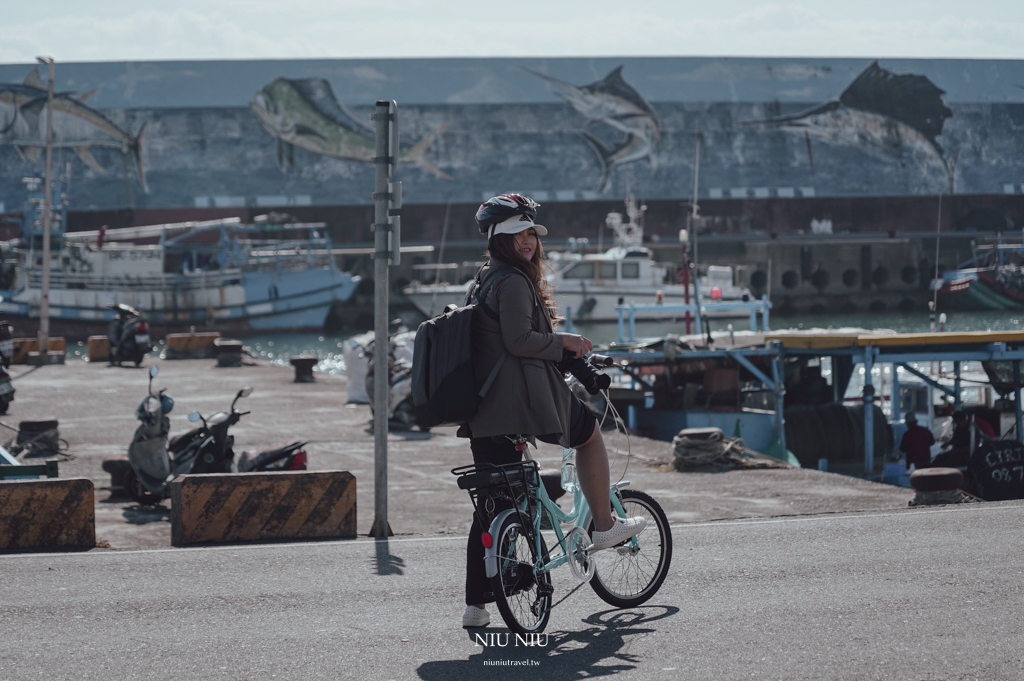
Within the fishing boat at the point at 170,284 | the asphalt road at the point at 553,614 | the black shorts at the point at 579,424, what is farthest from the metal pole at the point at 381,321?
the fishing boat at the point at 170,284

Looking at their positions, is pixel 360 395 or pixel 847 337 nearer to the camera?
pixel 847 337

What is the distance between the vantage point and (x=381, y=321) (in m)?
7.84

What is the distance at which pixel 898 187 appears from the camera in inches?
2473

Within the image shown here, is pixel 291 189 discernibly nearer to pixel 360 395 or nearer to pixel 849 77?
pixel 849 77

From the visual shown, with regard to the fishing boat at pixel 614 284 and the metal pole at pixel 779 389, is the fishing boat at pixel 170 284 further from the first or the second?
the metal pole at pixel 779 389

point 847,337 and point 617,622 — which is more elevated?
point 847,337

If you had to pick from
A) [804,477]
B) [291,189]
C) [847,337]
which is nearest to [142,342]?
[847,337]

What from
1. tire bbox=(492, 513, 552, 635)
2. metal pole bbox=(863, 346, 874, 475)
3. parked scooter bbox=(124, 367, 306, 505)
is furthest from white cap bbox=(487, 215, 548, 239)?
metal pole bbox=(863, 346, 874, 475)

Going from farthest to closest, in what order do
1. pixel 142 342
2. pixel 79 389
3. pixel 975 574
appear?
1. pixel 142 342
2. pixel 79 389
3. pixel 975 574

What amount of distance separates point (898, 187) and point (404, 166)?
24606 millimetres

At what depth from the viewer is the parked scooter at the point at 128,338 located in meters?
27.9

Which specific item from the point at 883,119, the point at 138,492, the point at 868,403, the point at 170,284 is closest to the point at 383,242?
the point at 138,492

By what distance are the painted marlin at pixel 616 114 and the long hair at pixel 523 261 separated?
55743mm

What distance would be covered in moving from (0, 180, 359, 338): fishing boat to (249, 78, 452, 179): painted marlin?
435 inches
